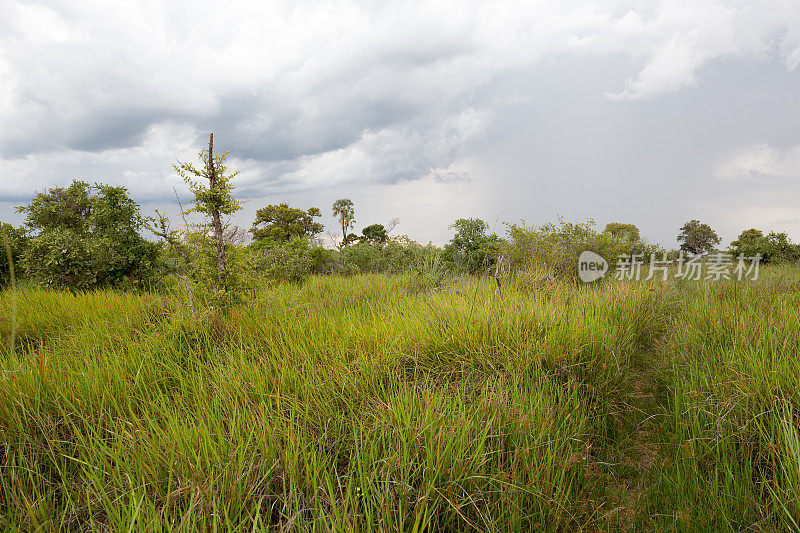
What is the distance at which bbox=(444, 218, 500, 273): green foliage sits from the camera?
38.7ft

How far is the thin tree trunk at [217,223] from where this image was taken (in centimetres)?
490

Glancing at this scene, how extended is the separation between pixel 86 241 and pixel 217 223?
484cm

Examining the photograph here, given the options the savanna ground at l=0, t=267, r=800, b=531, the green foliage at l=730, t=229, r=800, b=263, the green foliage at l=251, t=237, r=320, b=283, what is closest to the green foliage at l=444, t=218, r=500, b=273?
the green foliage at l=251, t=237, r=320, b=283

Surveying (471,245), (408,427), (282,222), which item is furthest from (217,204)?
(282,222)

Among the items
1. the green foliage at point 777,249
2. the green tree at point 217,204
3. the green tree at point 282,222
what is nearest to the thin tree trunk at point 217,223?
the green tree at point 217,204

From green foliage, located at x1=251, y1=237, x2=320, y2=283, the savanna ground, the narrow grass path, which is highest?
green foliage, located at x1=251, y1=237, x2=320, y2=283

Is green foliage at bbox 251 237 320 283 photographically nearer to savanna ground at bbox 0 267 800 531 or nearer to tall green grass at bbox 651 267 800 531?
savanna ground at bbox 0 267 800 531

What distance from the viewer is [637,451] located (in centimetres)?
288

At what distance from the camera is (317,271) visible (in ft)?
44.7

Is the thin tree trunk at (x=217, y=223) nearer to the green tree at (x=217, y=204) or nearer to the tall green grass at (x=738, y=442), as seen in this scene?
the green tree at (x=217, y=204)

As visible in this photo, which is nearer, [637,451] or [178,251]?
[637,451]

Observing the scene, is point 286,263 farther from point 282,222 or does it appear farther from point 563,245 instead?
point 282,222

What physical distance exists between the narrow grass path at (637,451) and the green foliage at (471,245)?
769cm

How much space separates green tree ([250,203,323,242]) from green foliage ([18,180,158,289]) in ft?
91.5
